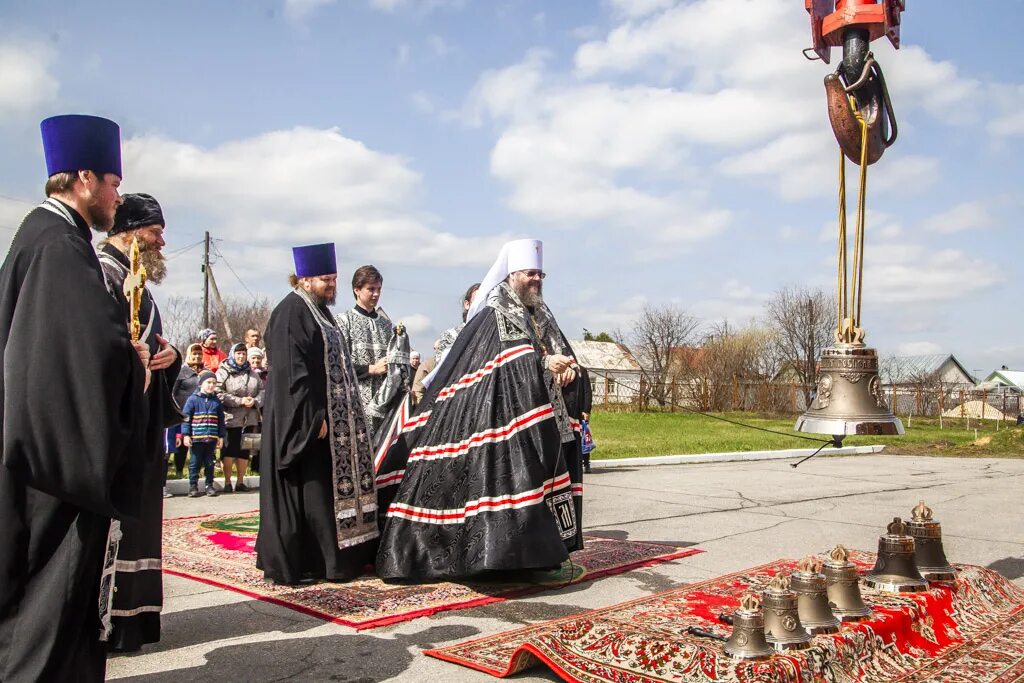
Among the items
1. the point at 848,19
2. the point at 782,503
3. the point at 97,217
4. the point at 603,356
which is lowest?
the point at 782,503

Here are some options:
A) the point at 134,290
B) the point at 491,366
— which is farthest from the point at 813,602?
the point at 134,290

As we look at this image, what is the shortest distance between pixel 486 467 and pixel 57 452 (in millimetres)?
3289

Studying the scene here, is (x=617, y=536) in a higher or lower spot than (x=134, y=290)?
lower

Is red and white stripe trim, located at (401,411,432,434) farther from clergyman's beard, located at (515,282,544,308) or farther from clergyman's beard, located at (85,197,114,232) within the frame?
clergyman's beard, located at (85,197,114,232)

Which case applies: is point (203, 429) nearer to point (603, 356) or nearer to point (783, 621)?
point (783, 621)

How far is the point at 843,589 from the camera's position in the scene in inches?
174

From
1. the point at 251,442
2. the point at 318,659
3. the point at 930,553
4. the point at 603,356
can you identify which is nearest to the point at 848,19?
the point at 930,553

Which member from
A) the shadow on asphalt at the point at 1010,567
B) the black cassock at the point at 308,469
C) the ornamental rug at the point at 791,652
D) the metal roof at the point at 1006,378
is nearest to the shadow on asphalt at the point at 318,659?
the ornamental rug at the point at 791,652

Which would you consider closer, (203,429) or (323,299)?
(323,299)

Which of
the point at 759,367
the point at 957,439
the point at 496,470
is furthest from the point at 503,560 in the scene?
the point at 759,367

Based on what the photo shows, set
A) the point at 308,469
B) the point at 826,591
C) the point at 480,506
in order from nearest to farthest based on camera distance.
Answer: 1. the point at 826,591
2. the point at 480,506
3. the point at 308,469

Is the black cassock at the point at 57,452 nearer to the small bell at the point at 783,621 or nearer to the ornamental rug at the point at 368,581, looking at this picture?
the ornamental rug at the point at 368,581

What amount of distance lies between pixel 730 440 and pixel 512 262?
17329mm

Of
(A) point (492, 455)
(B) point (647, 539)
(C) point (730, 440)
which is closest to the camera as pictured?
(A) point (492, 455)
